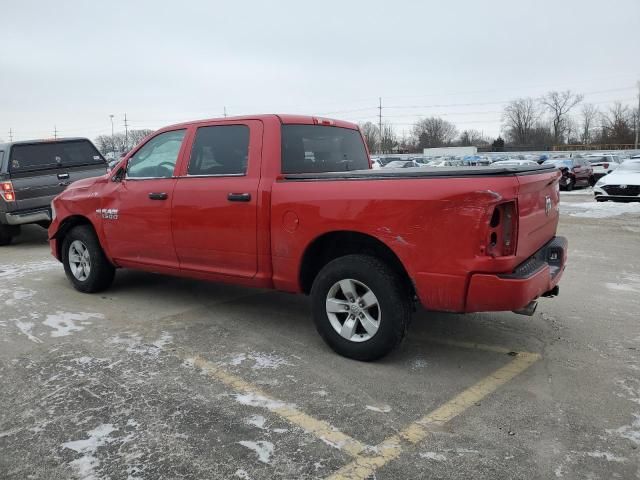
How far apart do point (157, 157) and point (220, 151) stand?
92 cm

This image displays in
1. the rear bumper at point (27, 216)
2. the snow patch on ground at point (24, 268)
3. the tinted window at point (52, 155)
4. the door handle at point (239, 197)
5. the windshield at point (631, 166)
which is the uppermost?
the tinted window at point (52, 155)

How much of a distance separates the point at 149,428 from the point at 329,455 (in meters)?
1.08

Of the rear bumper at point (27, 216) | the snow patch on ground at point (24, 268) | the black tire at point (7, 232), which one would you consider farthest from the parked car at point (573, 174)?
the snow patch on ground at point (24, 268)

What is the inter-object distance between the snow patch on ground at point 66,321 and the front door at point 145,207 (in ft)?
2.29

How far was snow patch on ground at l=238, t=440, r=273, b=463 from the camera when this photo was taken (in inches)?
111

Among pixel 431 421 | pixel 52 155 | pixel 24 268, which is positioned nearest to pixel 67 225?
pixel 24 268

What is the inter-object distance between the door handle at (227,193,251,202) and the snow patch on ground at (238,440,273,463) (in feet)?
6.83

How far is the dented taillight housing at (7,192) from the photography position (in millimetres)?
9336

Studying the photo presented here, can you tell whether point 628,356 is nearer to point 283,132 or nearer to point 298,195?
point 298,195

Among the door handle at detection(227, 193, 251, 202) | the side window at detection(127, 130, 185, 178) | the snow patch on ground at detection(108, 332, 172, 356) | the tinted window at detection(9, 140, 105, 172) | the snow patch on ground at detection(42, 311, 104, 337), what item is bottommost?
the snow patch on ground at detection(108, 332, 172, 356)

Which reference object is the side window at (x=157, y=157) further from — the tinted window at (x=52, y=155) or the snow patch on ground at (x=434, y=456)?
the tinted window at (x=52, y=155)

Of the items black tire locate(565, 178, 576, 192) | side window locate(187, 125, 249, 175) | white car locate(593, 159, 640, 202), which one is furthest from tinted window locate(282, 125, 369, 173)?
black tire locate(565, 178, 576, 192)

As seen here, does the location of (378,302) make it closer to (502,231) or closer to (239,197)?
(502,231)

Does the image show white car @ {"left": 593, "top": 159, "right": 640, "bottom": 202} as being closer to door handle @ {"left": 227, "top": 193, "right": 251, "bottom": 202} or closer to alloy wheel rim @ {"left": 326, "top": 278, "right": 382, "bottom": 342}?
alloy wheel rim @ {"left": 326, "top": 278, "right": 382, "bottom": 342}
